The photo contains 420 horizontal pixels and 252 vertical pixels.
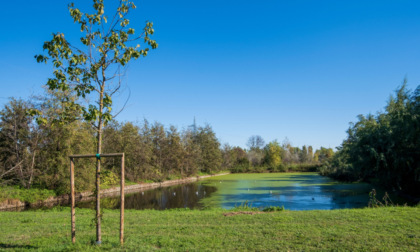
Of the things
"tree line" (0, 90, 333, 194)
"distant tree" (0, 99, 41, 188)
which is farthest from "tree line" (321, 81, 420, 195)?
"distant tree" (0, 99, 41, 188)

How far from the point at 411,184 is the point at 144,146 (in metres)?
26.9

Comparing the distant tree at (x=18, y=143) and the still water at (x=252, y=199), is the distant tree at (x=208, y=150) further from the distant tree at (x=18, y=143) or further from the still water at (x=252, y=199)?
the distant tree at (x=18, y=143)

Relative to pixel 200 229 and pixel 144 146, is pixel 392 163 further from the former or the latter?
pixel 144 146

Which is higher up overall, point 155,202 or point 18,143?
point 18,143

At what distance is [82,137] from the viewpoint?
66.4 ft

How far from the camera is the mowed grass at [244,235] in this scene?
5.21 meters

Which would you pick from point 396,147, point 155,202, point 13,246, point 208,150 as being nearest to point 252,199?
point 155,202

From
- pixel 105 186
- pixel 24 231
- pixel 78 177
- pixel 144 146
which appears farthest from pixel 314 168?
pixel 24 231

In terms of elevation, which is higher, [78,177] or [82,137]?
[82,137]

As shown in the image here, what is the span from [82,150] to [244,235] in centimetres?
1729

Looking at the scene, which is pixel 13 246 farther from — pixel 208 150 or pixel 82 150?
pixel 208 150

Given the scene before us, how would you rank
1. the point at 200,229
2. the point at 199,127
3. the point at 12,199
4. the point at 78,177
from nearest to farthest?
the point at 200,229
the point at 12,199
the point at 78,177
the point at 199,127

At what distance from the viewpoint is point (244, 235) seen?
618 cm

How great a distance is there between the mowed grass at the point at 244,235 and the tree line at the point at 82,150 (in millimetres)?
1718
